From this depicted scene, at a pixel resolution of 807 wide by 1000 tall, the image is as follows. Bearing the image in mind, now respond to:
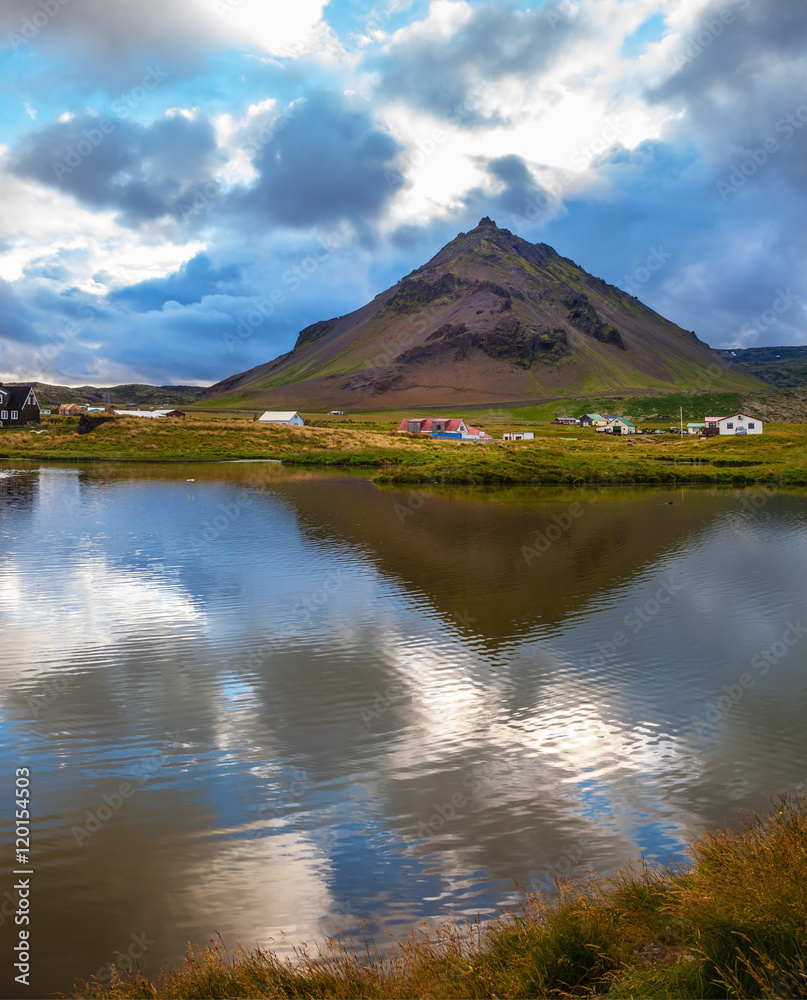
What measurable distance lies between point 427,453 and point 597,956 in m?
82.9

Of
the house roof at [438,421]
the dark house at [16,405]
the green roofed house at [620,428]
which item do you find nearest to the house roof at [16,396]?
the dark house at [16,405]

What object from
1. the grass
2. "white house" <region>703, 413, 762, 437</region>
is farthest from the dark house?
"white house" <region>703, 413, 762, 437</region>

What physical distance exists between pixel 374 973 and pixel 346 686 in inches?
379

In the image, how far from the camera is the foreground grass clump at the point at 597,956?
620 cm

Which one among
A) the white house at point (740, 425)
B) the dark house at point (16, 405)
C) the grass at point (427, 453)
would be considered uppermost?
the dark house at point (16, 405)

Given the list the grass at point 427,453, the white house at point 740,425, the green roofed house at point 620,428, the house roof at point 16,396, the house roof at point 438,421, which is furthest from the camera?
the green roofed house at point 620,428

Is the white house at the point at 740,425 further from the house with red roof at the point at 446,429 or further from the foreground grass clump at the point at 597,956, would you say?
the foreground grass clump at the point at 597,956

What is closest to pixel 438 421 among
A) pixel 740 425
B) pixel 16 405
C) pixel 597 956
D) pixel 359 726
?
pixel 740 425

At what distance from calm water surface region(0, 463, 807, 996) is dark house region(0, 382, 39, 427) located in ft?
376

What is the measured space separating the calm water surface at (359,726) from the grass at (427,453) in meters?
43.2

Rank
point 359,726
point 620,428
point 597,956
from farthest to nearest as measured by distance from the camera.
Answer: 1. point 620,428
2. point 359,726
3. point 597,956

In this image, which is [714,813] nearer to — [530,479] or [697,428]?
[530,479]

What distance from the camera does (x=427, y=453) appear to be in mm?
89188

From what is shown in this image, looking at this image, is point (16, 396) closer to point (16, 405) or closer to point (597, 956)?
point (16, 405)
